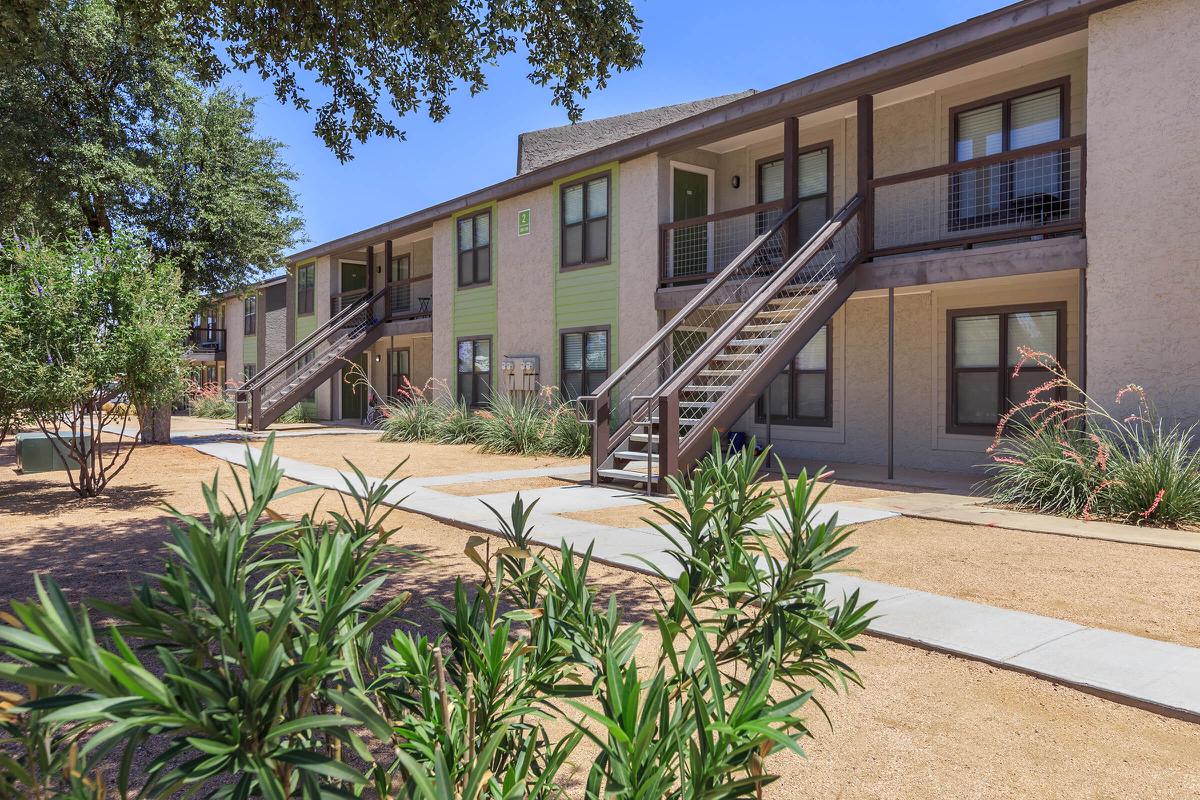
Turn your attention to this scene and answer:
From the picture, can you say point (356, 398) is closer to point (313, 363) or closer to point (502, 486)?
point (313, 363)

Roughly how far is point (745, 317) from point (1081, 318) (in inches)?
174

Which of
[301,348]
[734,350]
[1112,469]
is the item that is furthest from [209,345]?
[1112,469]

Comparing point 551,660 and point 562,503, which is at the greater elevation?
point 551,660

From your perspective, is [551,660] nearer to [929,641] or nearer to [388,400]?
[929,641]

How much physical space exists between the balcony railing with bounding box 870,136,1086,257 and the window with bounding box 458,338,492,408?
36.1ft

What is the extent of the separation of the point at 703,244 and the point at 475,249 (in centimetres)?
796

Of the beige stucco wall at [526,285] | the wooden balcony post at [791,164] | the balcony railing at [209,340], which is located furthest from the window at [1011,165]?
the balcony railing at [209,340]

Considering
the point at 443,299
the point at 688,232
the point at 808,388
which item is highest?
the point at 688,232

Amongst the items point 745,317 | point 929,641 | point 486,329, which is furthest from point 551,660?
point 486,329

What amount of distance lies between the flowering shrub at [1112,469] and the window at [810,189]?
19.7 ft

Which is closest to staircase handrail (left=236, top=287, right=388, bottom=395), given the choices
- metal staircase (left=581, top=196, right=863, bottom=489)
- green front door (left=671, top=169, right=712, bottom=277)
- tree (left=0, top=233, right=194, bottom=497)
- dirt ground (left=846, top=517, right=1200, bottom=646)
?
green front door (left=671, top=169, right=712, bottom=277)

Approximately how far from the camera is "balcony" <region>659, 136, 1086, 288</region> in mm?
11047

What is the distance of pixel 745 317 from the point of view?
39.0 feet

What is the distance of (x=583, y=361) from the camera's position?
18.2 metres
